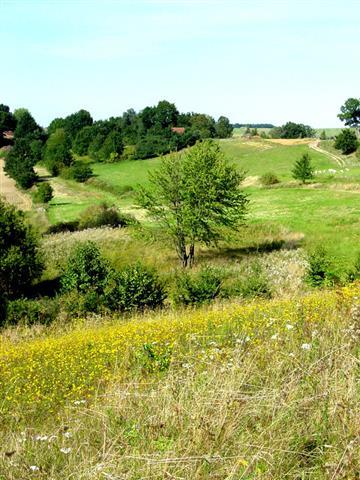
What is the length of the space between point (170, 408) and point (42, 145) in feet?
396

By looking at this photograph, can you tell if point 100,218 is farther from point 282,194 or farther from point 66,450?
point 66,450

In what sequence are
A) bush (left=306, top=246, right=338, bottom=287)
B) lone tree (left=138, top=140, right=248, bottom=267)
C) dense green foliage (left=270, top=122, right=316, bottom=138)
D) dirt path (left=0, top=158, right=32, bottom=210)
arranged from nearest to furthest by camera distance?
bush (left=306, top=246, right=338, bottom=287), lone tree (left=138, top=140, right=248, bottom=267), dirt path (left=0, top=158, right=32, bottom=210), dense green foliage (left=270, top=122, right=316, bottom=138)

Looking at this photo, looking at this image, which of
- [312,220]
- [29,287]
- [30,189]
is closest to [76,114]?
[30,189]

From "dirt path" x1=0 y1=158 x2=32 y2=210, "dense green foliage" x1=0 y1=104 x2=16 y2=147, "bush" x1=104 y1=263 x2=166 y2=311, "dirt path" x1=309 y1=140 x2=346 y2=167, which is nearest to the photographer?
"bush" x1=104 y1=263 x2=166 y2=311

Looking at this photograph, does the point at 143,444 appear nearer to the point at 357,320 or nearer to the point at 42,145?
the point at 357,320

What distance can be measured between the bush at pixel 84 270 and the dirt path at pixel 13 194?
40925 mm

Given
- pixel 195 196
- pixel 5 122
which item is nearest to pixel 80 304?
pixel 195 196

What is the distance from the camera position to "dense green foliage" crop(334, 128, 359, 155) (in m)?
85.2

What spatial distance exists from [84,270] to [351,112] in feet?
299

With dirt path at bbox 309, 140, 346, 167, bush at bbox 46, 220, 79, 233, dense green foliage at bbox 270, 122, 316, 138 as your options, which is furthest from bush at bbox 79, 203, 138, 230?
dense green foliage at bbox 270, 122, 316, 138

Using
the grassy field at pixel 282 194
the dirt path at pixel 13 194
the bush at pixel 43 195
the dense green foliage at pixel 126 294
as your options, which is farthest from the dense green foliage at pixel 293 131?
the dense green foliage at pixel 126 294

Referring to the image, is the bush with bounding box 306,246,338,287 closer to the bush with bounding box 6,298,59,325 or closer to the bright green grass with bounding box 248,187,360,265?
the bright green grass with bounding box 248,187,360,265

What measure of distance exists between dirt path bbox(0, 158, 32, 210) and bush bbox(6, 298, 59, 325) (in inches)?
1840

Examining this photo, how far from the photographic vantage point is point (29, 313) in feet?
58.4
